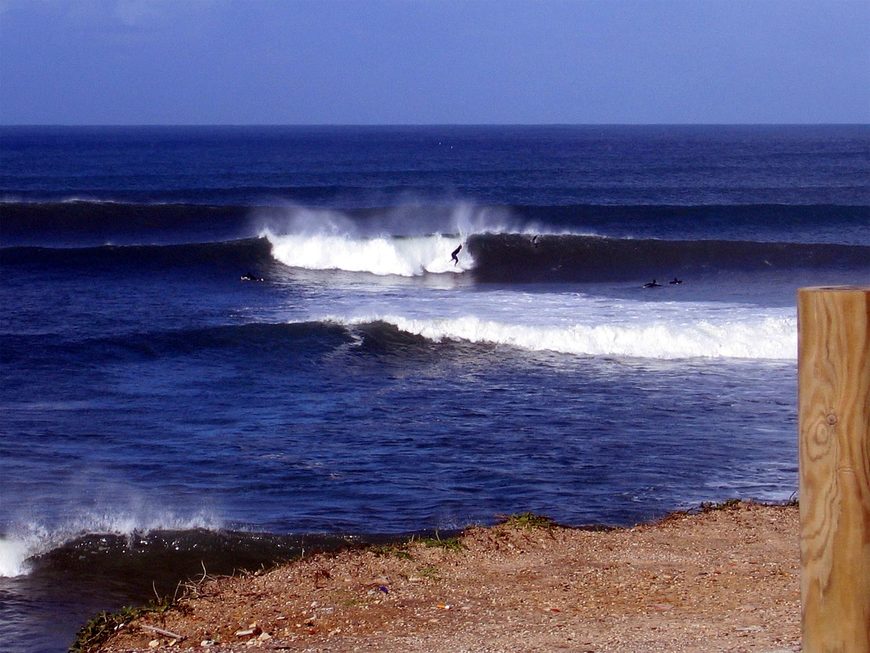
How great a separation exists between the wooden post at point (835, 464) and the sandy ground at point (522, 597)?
2147 mm

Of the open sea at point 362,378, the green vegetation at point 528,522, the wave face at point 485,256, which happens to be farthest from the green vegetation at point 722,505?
the wave face at point 485,256

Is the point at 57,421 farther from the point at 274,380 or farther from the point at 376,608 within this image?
the point at 376,608

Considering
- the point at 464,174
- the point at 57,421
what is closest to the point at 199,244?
the point at 57,421

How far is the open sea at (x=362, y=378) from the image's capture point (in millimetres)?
7289

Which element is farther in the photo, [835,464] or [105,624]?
[105,624]

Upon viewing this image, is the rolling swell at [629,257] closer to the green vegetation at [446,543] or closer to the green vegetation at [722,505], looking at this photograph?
the green vegetation at [722,505]

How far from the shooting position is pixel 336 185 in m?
45.2

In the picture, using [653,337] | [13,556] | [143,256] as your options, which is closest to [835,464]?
[13,556]

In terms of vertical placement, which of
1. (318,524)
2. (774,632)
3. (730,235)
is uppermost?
(730,235)

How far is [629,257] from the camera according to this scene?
78.4ft

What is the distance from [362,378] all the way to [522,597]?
7309mm

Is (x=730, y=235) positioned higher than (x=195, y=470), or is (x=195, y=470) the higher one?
(x=730, y=235)

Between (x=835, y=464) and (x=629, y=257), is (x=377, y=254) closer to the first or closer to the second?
(x=629, y=257)

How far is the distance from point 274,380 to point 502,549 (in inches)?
256
